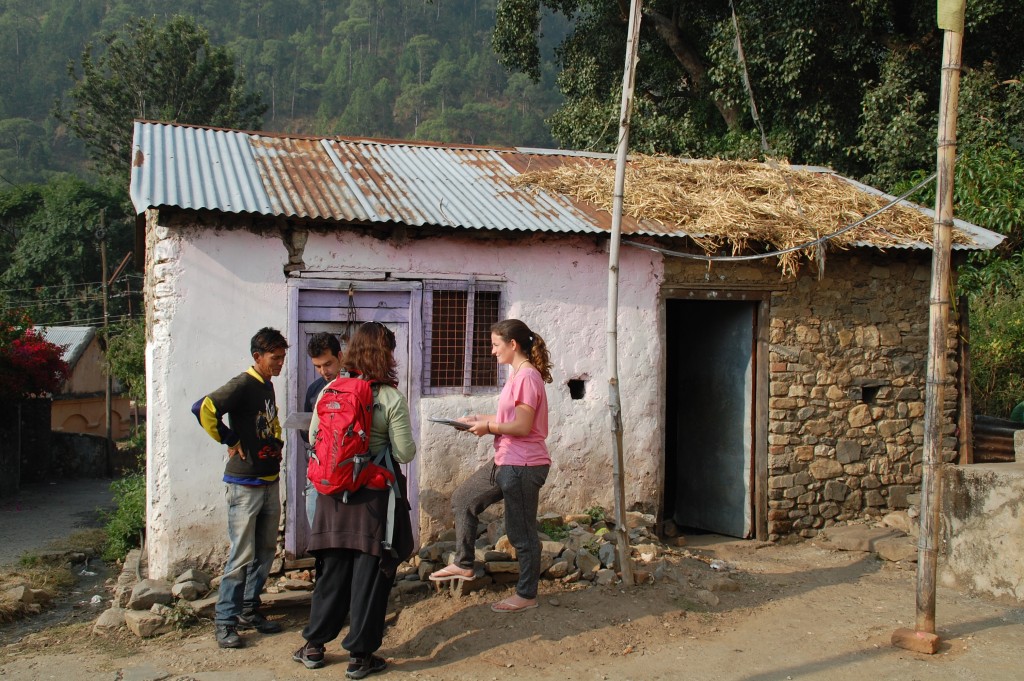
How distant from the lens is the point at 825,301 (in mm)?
7727

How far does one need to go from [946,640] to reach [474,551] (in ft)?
9.34

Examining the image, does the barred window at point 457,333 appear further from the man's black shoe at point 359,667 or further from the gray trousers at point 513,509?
the man's black shoe at point 359,667

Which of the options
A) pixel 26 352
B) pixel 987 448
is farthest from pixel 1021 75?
pixel 26 352

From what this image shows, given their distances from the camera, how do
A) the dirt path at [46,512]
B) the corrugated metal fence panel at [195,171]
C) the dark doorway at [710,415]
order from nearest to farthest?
the corrugated metal fence panel at [195,171], the dark doorway at [710,415], the dirt path at [46,512]

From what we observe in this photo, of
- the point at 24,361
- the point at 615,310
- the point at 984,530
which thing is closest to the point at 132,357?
the point at 24,361

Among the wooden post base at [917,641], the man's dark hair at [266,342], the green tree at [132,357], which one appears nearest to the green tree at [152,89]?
the green tree at [132,357]

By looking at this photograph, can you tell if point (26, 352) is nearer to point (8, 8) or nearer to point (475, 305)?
point (475, 305)

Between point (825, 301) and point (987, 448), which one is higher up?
point (825, 301)

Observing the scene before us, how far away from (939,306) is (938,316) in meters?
0.05

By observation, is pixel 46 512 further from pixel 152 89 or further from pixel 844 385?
pixel 152 89

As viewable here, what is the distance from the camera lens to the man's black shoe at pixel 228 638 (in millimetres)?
4965

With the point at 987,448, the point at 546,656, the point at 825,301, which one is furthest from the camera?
the point at 987,448

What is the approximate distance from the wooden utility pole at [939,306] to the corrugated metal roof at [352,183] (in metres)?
2.59

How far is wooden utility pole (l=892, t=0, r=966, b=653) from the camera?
4.60 metres
